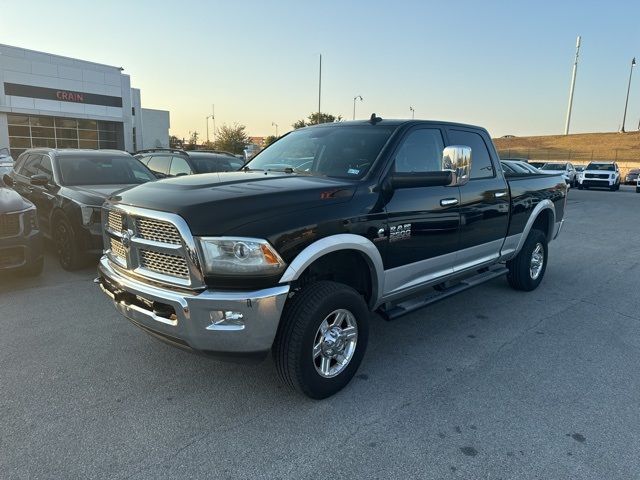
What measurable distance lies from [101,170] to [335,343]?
564 cm

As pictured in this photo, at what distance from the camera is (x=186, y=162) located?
33.3 ft

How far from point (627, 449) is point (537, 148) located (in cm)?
7510

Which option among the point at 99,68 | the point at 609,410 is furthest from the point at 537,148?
the point at 609,410

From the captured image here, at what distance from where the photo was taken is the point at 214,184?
10.8 ft

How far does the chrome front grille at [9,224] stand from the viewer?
5.43m

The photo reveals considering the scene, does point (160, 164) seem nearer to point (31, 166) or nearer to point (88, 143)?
point (31, 166)

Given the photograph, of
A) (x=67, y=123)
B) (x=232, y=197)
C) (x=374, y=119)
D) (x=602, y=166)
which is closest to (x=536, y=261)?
(x=374, y=119)

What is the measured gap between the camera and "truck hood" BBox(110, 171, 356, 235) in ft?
9.00

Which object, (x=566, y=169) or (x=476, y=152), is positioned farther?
(x=566, y=169)

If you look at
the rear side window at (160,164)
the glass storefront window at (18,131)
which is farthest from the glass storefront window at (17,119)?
the rear side window at (160,164)

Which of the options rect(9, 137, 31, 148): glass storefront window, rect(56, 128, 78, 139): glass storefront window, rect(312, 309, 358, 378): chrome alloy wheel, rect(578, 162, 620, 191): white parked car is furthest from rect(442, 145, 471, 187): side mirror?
rect(56, 128, 78, 139): glass storefront window

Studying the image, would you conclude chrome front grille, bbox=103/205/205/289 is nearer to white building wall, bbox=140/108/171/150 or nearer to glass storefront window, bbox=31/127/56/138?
glass storefront window, bbox=31/127/56/138

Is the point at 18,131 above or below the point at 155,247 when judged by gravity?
above

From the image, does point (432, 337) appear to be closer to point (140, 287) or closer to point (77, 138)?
point (140, 287)
